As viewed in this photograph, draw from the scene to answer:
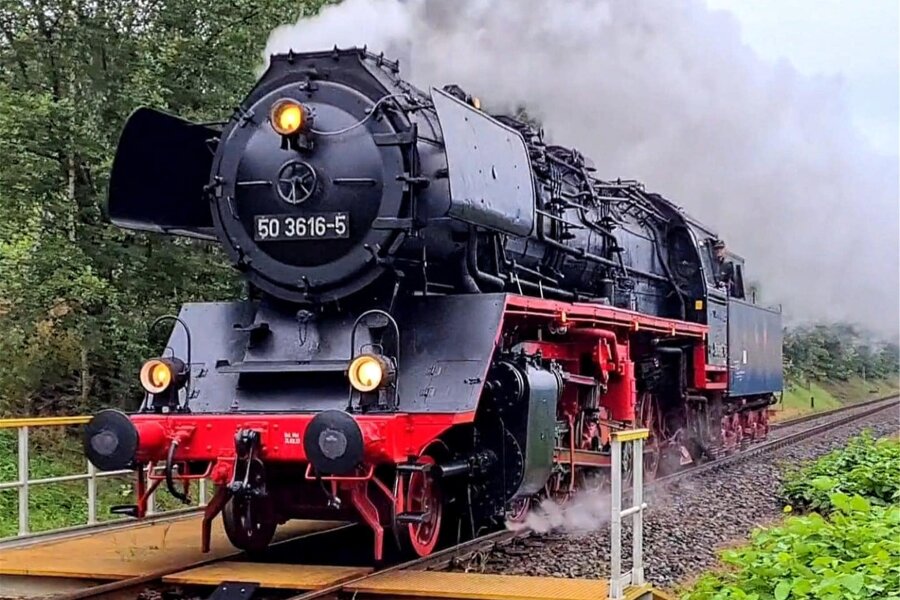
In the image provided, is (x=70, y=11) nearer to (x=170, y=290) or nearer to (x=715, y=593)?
(x=170, y=290)

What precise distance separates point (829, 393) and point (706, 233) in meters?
28.1

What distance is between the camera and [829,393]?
40.0 m

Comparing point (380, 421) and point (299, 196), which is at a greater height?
point (299, 196)

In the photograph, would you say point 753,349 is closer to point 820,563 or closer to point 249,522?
point 249,522

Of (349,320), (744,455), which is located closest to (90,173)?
(349,320)

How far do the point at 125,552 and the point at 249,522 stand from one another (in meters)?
0.87

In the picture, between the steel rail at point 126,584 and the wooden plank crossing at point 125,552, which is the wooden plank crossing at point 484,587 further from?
the wooden plank crossing at point 125,552

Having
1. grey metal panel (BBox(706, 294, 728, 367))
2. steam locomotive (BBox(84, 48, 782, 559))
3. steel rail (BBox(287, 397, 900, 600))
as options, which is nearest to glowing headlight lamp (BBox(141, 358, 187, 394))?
steam locomotive (BBox(84, 48, 782, 559))

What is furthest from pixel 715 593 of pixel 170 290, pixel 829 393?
pixel 829 393

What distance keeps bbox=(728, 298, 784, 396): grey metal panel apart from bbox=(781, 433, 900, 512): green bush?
7.76ft

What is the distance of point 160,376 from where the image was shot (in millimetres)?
7125

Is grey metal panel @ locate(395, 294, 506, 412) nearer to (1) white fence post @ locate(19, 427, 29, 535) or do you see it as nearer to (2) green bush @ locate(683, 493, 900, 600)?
(2) green bush @ locate(683, 493, 900, 600)

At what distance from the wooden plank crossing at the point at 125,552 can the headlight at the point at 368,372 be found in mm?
1585

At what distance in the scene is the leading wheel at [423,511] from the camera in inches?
265
